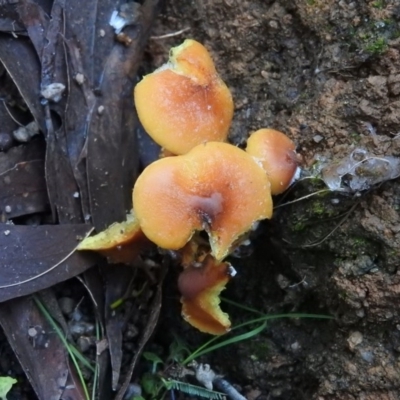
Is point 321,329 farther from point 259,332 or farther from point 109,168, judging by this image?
point 109,168

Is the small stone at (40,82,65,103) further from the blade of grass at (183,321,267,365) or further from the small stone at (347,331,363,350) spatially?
the small stone at (347,331,363,350)

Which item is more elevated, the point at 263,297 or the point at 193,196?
the point at 193,196

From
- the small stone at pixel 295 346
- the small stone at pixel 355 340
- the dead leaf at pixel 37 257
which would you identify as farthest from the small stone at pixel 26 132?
the small stone at pixel 355 340

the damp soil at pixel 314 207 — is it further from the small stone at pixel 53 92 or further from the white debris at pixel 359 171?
the small stone at pixel 53 92

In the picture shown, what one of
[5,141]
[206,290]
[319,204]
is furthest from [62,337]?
[319,204]

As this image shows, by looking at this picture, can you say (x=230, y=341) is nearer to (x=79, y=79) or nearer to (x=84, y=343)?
(x=84, y=343)

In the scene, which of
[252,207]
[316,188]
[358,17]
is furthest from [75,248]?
[358,17]
